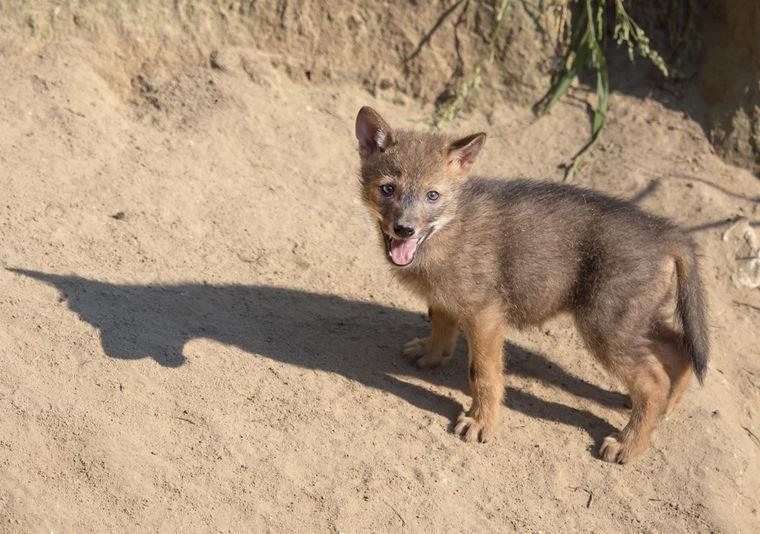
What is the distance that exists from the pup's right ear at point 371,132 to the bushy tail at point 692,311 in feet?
6.71

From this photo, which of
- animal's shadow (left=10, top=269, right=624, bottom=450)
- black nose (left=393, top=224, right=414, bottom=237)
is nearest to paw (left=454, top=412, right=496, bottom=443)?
animal's shadow (left=10, top=269, right=624, bottom=450)

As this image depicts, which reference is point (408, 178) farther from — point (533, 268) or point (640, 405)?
point (640, 405)

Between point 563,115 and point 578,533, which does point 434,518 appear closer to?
point 578,533

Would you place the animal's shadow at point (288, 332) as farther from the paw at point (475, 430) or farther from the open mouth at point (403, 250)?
the open mouth at point (403, 250)

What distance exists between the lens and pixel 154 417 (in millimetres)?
5520

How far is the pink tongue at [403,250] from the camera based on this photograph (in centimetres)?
574

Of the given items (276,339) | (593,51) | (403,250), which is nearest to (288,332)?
(276,339)

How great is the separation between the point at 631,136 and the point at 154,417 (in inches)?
210

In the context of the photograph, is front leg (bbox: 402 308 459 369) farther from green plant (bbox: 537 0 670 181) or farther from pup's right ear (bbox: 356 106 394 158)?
green plant (bbox: 537 0 670 181)

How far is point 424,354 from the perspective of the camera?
21.6 ft

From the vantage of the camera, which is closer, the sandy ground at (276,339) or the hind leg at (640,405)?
the sandy ground at (276,339)

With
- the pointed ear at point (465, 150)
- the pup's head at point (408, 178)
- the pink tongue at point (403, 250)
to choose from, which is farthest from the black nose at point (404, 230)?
the pointed ear at point (465, 150)

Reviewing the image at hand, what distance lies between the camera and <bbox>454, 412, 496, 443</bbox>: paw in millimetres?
5910

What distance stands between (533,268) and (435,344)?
0.97 meters
